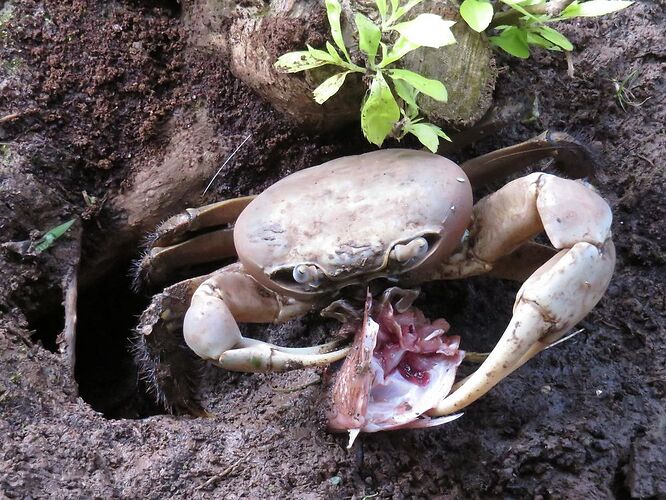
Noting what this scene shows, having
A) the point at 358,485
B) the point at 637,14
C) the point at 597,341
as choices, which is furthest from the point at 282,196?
the point at 637,14

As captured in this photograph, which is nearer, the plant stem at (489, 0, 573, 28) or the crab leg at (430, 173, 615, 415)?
the crab leg at (430, 173, 615, 415)

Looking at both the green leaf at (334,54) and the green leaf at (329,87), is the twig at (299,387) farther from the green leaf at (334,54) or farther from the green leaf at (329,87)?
the green leaf at (334,54)

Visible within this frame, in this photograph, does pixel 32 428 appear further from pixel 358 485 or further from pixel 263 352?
pixel 358 485

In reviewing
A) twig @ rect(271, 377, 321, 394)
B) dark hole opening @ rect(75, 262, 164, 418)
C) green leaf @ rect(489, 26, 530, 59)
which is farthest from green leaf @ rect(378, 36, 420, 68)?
dark hole opening @ rect(75, 262, 164, 418)

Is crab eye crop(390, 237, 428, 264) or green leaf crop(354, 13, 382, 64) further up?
green leaf crop(354, 13, 382, 64)

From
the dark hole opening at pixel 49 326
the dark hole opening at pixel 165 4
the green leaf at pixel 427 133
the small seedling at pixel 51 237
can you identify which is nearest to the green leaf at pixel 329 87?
the green leaf at pixel 427 133

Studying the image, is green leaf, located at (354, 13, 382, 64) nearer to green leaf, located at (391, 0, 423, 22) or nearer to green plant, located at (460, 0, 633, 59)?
green leaf, located at (391, 0, 423, 22)
